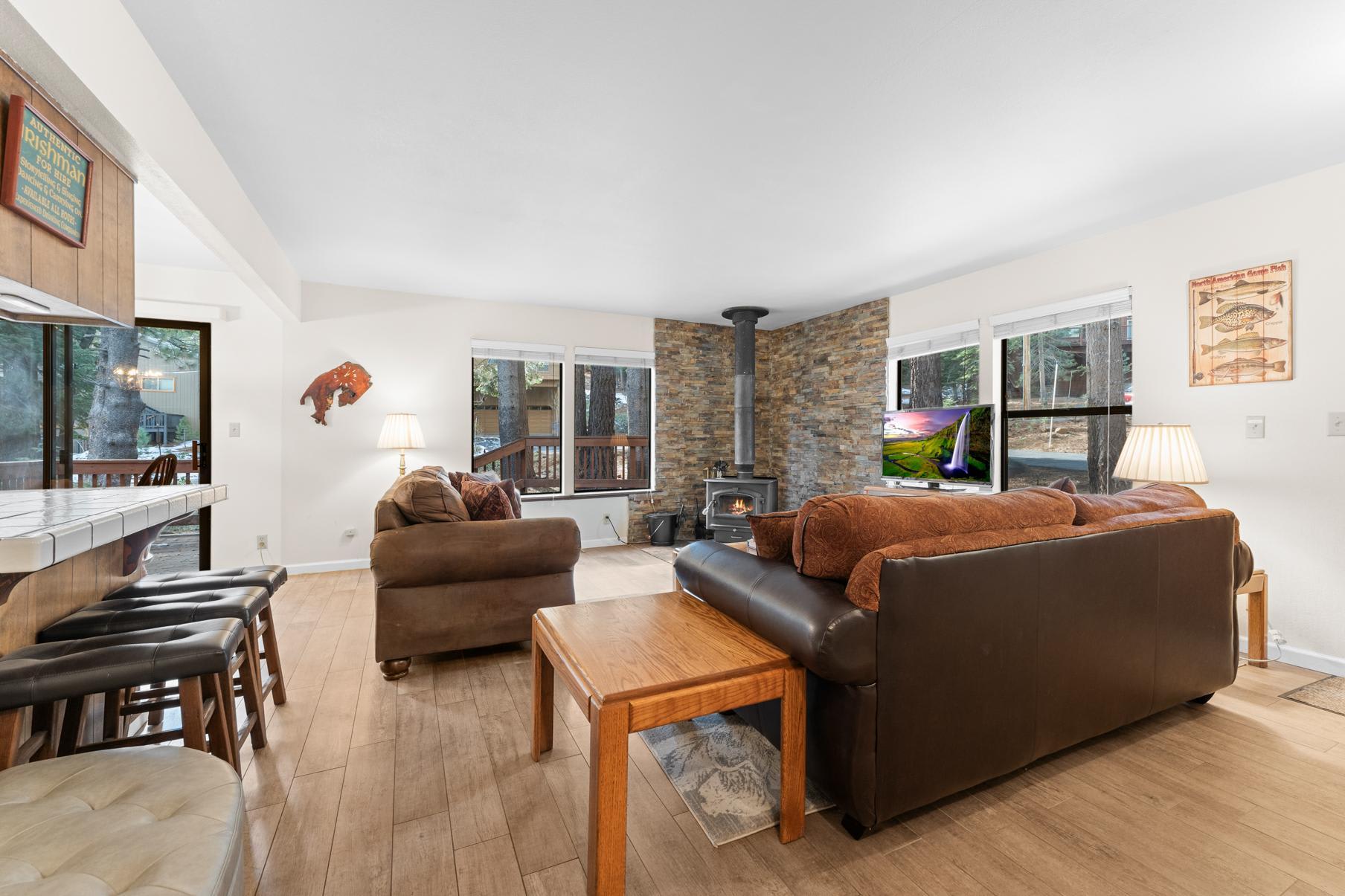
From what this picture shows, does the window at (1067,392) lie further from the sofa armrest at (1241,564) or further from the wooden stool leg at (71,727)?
the wooden stool leg at (71,727)

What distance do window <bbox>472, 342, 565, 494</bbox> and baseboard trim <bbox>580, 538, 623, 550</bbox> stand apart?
603 millimetres

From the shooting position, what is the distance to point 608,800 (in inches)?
48.8

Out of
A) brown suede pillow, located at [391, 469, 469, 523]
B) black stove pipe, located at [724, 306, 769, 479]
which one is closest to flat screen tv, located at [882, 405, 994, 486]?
black stove pipe, located at [724, 306, 769, 479]

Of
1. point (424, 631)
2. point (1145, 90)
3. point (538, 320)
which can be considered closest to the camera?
point (1145, 90)

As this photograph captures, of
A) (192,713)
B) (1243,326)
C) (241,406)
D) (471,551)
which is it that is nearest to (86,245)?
(192,713)

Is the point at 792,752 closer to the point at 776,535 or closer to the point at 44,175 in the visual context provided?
the point at 776,535

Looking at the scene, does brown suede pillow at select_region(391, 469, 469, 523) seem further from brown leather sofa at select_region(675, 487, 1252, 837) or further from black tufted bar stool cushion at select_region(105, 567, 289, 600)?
brown leather sofa at select_region(675, 487, 1252, 837)

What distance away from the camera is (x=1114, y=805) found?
1.63 m

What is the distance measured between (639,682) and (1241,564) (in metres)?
2.57

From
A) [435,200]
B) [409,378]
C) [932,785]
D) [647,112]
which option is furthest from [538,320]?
[932,785]

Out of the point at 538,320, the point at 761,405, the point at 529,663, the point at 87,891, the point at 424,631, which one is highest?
the point at 538,320

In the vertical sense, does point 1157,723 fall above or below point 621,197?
below

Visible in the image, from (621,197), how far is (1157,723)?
10.7ft

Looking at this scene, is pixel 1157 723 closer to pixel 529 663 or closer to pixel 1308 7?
pixel 1308 7
